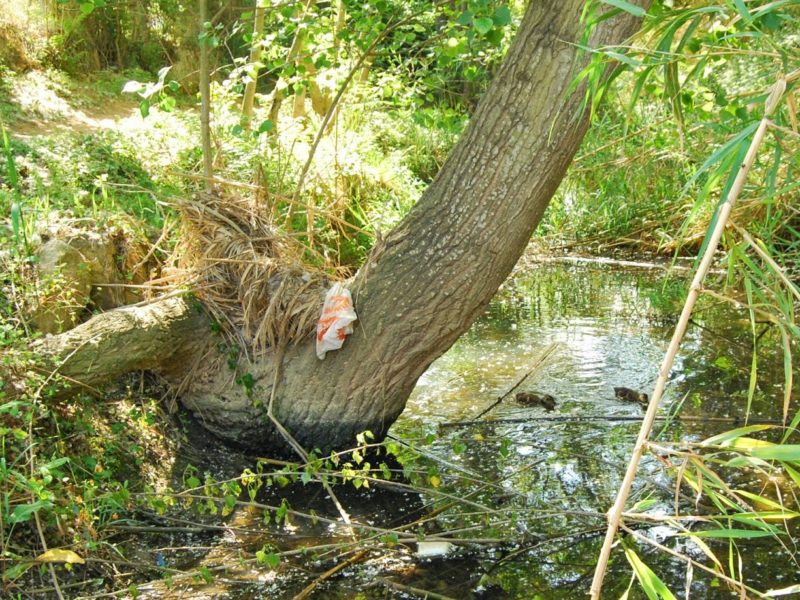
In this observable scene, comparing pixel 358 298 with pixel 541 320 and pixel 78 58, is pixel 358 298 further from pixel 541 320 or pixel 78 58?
pixel 78 58

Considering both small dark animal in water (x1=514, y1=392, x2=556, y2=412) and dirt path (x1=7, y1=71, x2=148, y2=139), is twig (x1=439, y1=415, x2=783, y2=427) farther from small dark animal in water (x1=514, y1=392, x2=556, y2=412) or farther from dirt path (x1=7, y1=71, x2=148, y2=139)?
dirt path (x1=7, y1=71, x2=148, y2=139)

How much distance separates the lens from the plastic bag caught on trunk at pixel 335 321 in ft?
13.9

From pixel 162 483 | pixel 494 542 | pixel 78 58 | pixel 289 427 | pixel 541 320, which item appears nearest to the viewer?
pixel 494 542

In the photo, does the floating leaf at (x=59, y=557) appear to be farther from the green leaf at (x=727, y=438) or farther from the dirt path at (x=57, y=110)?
the dirt path at (x=57, y=110)

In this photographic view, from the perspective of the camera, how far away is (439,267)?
4062 mm

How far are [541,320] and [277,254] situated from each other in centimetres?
315

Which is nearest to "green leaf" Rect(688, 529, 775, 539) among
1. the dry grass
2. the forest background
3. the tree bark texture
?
the forest background

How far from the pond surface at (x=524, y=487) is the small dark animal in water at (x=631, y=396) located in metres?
0.04

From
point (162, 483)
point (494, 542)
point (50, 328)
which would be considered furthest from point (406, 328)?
point (50, 328)

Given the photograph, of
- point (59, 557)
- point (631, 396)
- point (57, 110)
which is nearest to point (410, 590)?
point (59, 557)

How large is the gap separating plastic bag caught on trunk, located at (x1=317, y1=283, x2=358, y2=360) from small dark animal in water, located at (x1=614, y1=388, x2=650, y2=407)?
1973mm

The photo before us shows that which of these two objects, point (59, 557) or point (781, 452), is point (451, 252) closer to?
point (59, 557)

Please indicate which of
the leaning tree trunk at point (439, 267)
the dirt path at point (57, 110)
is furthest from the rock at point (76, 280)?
the dirt path at point (57, 110)

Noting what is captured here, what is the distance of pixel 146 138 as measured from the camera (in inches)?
329
